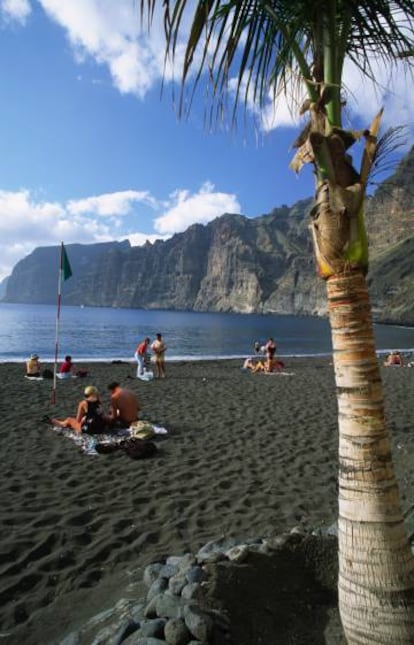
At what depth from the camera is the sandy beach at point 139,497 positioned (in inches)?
163

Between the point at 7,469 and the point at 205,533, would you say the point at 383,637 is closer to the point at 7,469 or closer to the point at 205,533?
the point at 205,533

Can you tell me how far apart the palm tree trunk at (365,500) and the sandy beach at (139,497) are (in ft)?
7.48

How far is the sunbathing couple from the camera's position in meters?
9.39

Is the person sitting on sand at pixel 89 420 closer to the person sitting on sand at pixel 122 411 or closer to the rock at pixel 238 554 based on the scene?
the person sitting on sand at pixel 122 411

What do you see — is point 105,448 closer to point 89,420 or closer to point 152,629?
point 89,420

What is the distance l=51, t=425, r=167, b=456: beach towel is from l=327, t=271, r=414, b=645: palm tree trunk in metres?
6.48

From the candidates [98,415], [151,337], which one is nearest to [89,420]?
[98,415]

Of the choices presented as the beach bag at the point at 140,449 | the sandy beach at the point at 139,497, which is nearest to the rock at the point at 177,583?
the sandy beach at the point at 139,497

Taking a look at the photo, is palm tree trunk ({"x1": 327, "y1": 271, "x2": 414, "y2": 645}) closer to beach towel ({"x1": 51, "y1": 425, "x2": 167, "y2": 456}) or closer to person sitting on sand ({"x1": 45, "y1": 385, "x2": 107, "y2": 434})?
beach towel ({"x1": 51, "y1": 425, "x2": 167, "y2": 456})

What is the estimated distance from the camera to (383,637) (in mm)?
2312

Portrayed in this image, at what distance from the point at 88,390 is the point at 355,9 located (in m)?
8.72

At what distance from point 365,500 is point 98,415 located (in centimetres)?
799

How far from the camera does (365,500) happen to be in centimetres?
240

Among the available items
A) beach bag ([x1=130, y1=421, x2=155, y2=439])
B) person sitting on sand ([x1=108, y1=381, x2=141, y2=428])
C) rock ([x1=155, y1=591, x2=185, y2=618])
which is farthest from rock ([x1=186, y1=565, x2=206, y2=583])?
person sitting on sand ([x1=108, y1=381, x2=141, y2=428])
